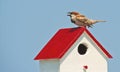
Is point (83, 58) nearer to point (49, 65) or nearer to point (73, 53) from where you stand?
point (73, 53)

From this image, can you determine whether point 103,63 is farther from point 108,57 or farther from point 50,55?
point 50,55

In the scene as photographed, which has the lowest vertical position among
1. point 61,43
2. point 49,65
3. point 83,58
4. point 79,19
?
point 49,65

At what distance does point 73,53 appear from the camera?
12.5 metres

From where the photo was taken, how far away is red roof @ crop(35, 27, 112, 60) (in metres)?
12.4

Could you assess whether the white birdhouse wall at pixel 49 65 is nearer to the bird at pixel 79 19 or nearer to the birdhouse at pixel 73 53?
the birdhouse at pixel 73 53

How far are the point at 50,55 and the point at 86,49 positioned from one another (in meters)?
0.69

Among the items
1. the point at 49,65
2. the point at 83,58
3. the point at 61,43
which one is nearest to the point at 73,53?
the point at 83,58

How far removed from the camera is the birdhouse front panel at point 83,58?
12.4 metres

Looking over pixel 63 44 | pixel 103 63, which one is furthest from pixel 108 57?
pixel 63 44

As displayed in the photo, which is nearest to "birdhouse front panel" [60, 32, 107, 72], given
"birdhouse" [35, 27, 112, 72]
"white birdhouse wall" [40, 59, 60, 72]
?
"birdhouse" [35, 27, 112, 72]

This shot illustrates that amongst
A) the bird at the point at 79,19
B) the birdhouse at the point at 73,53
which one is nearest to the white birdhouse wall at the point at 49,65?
the birdhouse at the point at 73,53

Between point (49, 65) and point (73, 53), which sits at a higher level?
point (73, 53)

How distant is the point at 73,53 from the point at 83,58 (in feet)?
0.81

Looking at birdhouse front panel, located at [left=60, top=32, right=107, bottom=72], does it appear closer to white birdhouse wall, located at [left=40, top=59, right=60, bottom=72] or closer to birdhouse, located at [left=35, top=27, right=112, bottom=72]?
birdhouse, located at [left=35, top=27, right=112, bottom=72]
